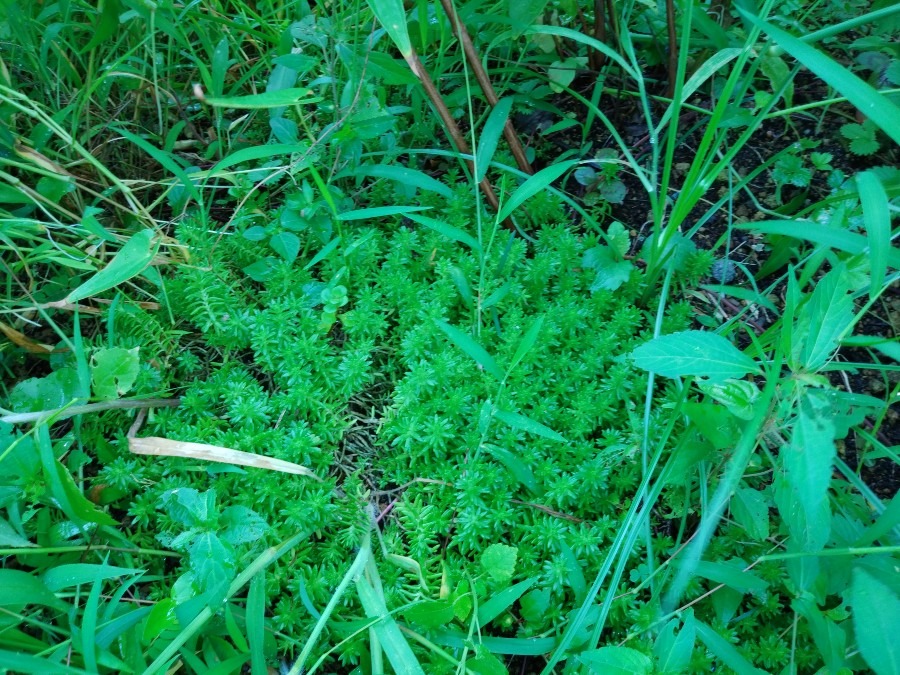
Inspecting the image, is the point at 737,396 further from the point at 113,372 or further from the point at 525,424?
the point at 113,372

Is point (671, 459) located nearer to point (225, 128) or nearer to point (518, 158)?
point (518, 158)

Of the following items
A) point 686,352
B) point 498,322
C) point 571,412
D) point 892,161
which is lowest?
point 571,412

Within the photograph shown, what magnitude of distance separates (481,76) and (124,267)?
1.19m

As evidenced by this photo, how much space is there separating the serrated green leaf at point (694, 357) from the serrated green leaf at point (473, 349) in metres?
0.41

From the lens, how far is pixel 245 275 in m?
2.16

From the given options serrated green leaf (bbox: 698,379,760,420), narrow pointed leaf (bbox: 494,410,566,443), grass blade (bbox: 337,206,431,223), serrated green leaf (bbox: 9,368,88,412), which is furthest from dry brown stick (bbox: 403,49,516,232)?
serrated green leaf (bbox: 9,368,88,412)

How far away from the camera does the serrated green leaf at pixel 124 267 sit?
172cm

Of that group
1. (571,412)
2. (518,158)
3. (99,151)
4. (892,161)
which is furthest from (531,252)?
(99,151)

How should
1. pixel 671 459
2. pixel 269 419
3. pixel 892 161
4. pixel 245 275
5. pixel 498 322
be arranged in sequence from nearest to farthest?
pixel 671 459, pixel 269 419, pixel 498 322, pixel 245 275, pixel 892 161

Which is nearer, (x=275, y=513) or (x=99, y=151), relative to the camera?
(x=275, y=513)

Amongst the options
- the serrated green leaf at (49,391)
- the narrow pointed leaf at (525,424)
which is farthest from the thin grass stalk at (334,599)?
the serrated green leaf at (49,391)

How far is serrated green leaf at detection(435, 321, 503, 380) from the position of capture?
1741mm

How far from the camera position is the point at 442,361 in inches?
73.6

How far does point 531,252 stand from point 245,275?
0.95 metres
